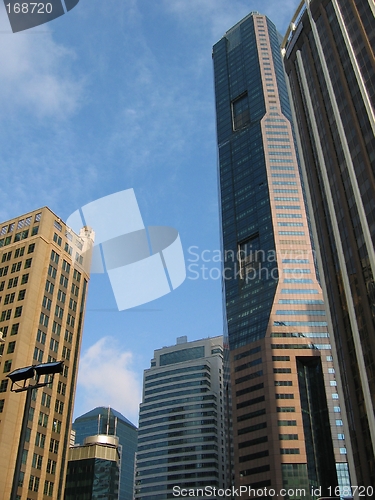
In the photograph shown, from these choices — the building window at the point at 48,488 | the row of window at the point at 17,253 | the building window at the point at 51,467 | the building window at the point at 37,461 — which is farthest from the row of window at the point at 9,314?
the building window at the point at 48,488

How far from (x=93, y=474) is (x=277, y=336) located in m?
65.4

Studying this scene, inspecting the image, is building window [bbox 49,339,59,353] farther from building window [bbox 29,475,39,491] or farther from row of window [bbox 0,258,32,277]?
building window [bbox 29,475,39,491]

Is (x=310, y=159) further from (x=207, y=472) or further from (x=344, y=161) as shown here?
(x=207, y=472)

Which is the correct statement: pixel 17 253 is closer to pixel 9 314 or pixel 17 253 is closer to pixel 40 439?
pixel 9 314

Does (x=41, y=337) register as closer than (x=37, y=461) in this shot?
No

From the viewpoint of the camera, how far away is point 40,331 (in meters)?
88.9

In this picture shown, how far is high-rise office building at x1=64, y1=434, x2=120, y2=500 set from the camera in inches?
4631

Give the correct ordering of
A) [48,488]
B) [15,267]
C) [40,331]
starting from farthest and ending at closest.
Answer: [15,267] < [40,331] < [48,488]

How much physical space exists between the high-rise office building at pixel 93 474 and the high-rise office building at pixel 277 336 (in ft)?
127

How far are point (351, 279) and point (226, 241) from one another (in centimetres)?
10595

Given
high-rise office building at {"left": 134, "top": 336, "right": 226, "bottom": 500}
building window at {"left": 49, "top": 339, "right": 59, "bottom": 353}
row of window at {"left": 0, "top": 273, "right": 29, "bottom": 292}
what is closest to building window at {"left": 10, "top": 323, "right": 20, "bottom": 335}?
building window at {"left": 49, "top": 339, "right": 59, "bottom": 353}

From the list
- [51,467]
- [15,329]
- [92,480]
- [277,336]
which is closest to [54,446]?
[51,467]

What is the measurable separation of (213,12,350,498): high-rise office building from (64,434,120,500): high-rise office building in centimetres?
3874

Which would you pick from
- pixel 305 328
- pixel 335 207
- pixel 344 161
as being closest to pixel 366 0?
pixel 344 161
